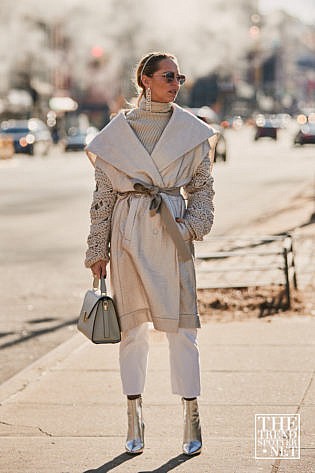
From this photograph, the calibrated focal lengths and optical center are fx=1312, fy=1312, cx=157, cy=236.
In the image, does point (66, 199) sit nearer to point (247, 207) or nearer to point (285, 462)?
point (247, 207)

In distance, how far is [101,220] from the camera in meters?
5.52

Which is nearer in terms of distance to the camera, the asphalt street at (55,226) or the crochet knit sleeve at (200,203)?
the crochet knit sleeve at (200,203)

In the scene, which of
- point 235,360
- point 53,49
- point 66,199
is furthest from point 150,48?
point 235,360

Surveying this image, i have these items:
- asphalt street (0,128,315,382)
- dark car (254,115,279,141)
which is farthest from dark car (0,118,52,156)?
dark car (254,115,279,141)

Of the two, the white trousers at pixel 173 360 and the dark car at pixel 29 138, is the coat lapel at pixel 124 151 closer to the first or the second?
the white trousers at pixel 173 360

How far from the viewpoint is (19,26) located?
235 feet

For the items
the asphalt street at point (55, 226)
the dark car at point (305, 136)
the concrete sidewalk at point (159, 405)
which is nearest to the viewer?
the concrete sidewalk at point (159, 405)

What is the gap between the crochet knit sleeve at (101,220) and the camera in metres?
5.52

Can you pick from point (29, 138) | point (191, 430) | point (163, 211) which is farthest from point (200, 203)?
point (29, 138)

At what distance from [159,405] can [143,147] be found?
1555mm

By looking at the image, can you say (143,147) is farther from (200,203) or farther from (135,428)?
(135,428)

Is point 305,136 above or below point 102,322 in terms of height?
below

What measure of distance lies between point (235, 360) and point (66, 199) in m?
16.5

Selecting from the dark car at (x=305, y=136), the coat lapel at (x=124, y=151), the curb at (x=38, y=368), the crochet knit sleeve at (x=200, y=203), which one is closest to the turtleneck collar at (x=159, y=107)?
the coat lapel at (x=124, y=151)
